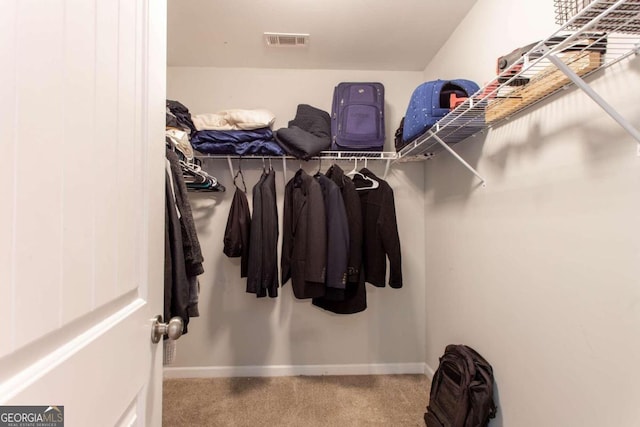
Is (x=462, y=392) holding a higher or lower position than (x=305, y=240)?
lower

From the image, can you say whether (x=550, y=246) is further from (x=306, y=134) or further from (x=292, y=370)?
(x=292, y=370)

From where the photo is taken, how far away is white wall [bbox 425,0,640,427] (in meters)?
0.84

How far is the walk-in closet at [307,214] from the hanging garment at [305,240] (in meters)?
0.03

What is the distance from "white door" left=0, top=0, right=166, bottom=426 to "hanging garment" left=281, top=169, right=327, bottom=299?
115 cm

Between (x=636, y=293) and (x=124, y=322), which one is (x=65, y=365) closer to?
(x=124, y=322)

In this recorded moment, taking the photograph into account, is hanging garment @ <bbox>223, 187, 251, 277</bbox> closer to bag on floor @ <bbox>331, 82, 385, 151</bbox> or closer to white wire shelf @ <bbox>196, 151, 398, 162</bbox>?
white wire shelf @ <bbox>196, 151, 398, 162</bbox>

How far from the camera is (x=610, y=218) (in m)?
0.87

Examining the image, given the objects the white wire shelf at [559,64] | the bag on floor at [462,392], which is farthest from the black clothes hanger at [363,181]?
the bag on floor at [462,392]

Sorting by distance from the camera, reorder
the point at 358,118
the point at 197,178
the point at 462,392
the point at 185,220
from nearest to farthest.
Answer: the point at 185,220 < the point at 462,392 < the point at 197,178 < the point at 358,118

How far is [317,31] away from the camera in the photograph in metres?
1.82

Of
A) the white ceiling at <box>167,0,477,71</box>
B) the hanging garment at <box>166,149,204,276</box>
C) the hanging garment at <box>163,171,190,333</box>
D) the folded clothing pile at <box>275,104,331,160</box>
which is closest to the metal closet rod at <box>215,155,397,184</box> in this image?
the folded clothing pile at <box>275,104,331,160</box>

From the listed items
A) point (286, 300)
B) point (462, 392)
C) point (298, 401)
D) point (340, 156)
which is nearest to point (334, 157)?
point (340, 156)

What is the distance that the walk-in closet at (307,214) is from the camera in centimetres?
39

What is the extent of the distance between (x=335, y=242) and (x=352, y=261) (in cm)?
20
